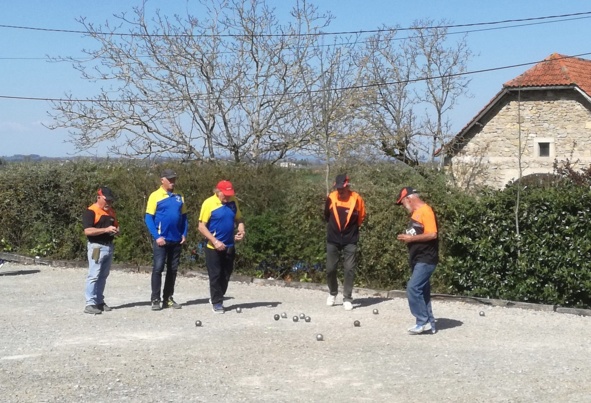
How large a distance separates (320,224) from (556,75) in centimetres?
2052

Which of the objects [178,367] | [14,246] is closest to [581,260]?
[178,367]

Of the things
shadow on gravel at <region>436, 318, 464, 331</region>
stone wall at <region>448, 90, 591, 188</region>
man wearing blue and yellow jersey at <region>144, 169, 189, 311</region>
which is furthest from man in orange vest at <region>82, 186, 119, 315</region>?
stone wall at <region>448, 90, 591, 188</region>

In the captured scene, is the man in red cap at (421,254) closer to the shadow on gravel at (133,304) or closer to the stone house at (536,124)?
the shadow on gravel at (133,304)

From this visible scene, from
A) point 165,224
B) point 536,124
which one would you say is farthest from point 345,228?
point 536,124

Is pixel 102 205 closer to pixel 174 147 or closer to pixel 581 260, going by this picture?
pixel 581 260

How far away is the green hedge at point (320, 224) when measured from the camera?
11570mm

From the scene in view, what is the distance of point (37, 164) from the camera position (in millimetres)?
18609

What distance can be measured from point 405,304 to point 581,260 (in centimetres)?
229

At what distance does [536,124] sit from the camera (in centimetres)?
3209

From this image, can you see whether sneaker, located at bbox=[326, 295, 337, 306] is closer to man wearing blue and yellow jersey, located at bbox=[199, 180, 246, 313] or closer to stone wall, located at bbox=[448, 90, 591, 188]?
man wearing blue and yellow jersey, located at bbox=[199, 180, 246, 313]

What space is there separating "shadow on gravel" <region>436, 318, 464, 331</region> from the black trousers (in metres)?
2.66

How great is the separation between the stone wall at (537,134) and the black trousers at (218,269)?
2053 centimetres

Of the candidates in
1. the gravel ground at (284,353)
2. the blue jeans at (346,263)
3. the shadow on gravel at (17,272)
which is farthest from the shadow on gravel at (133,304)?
the shadow on gravel at (17,272)

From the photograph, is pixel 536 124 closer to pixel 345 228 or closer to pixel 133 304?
pixel 345 228
